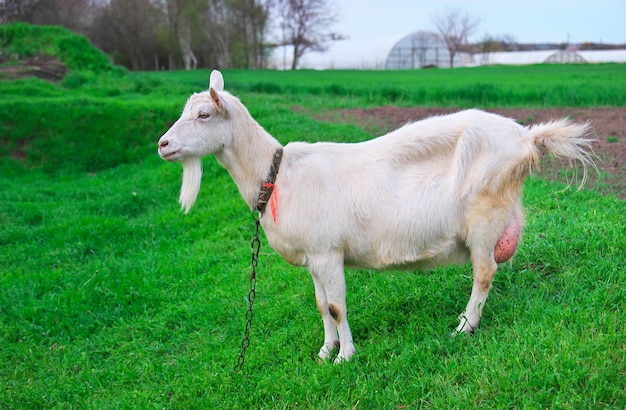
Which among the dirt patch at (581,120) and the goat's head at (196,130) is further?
the dirt patch at (581,120)

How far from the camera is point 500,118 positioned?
366cm

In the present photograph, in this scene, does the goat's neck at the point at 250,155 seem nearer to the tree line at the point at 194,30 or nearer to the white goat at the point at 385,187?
the white goat at the point at 385,187

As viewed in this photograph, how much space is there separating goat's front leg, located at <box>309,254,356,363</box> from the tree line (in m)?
40.8

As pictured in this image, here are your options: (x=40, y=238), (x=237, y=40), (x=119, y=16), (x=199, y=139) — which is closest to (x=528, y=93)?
(x=40, y=238)

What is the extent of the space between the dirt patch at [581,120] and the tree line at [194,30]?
107ft

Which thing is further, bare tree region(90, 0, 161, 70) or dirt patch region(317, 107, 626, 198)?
bare tree region(90, 0, 161, 70)

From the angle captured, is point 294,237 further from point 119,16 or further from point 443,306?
point 119,16

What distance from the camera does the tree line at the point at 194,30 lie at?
4366cm

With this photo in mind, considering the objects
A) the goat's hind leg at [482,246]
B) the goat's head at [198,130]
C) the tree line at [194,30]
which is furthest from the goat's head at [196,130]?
the tree line at [194,30]

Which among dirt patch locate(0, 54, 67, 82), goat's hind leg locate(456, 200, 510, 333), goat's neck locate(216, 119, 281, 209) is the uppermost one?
dirt patch locate(0, 54, 67, 82)

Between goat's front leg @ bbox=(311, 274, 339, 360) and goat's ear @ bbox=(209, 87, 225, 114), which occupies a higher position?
goat's ear @ bbox=(209, 87, 225, 114)

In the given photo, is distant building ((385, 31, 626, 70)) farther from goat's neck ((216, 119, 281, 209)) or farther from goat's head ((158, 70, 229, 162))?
goat's head ((158, 70, 229, 162))

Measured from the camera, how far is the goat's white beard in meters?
4.00

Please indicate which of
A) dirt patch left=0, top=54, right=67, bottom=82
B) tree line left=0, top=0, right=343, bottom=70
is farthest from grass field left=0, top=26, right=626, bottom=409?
tree line left=0, top=0, right=343, bottom=70
